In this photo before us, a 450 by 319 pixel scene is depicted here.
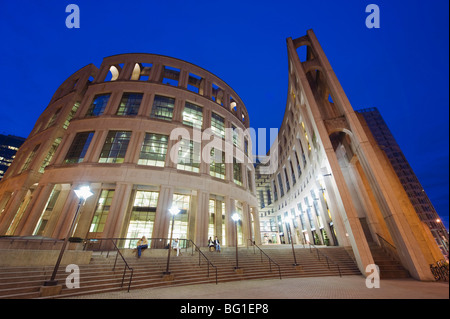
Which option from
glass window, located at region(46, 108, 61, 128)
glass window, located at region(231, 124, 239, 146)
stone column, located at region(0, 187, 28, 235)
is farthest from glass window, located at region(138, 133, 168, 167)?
glass window, located at region(46, 108, 61, 128)

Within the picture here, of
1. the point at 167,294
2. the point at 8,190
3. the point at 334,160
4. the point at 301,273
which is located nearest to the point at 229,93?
the point at 334,160

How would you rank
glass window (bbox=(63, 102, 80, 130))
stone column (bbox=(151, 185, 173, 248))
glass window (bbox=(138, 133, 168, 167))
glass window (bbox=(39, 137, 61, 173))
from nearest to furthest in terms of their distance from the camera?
stone column (bbox=(151, 185, 173, 248)) → glass window (bbox=(138, 133, 168, 167)) → glass window (bbox=(39, 137, 61, 173)) → glass window (bbox=(63, 102, 80, 130))

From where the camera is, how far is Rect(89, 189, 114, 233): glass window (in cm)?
1727

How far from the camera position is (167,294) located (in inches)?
303

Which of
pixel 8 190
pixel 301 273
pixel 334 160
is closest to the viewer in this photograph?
pixel 301 273

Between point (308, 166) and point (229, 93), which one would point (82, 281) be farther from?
point (229, 93)

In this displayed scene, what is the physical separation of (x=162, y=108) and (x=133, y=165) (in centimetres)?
877

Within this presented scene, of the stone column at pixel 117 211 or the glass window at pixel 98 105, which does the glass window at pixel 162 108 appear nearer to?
the glass window at pixel 98 105

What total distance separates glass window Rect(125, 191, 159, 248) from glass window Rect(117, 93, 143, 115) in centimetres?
1038

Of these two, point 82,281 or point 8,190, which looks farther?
point 8,190

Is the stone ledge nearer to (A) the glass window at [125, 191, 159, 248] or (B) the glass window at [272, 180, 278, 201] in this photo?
(A) the glass window at [125, 191, 159, 248]

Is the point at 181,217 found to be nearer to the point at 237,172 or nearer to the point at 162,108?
the point at 237,172
